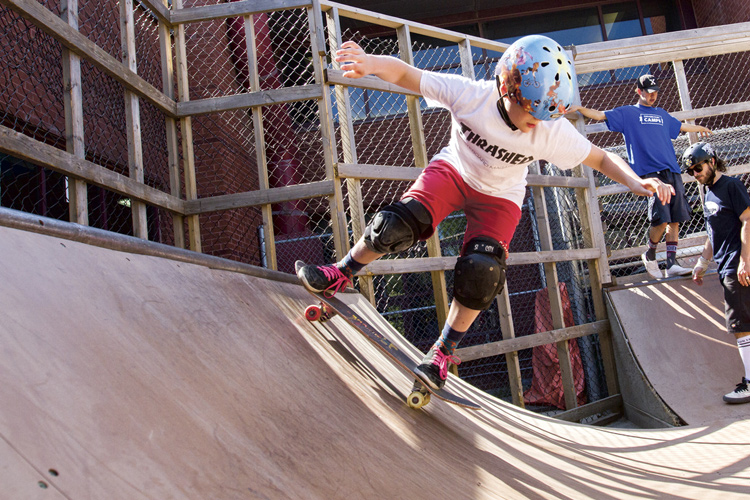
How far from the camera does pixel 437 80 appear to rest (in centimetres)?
275

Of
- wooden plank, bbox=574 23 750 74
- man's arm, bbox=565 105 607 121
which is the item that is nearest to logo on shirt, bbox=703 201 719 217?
man's arm, bbox=565 105 607 121

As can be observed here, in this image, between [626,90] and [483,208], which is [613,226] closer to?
[626,90]

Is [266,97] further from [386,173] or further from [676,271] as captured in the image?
[676,271]

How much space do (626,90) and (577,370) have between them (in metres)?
6.36

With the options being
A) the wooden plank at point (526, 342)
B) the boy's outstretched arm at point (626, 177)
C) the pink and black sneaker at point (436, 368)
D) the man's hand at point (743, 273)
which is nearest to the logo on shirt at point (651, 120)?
the man's hand at point (743, 273)

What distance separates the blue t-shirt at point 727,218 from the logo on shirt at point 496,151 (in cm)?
291

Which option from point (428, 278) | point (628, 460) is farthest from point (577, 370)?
point (628, 460)

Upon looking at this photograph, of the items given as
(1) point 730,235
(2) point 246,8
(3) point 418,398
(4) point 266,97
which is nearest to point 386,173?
(4) point 266,97

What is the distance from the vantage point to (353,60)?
99.6 inches

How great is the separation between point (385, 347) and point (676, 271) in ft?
13.8

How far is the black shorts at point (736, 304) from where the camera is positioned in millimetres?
4352

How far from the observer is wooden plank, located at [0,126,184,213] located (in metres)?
2.59

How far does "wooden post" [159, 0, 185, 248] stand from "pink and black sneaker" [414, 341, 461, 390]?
264cm

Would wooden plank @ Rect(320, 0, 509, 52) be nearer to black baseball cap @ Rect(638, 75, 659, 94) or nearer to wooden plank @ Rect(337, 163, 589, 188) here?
wooden plank @ Rect(337, 163, 589, 188)
